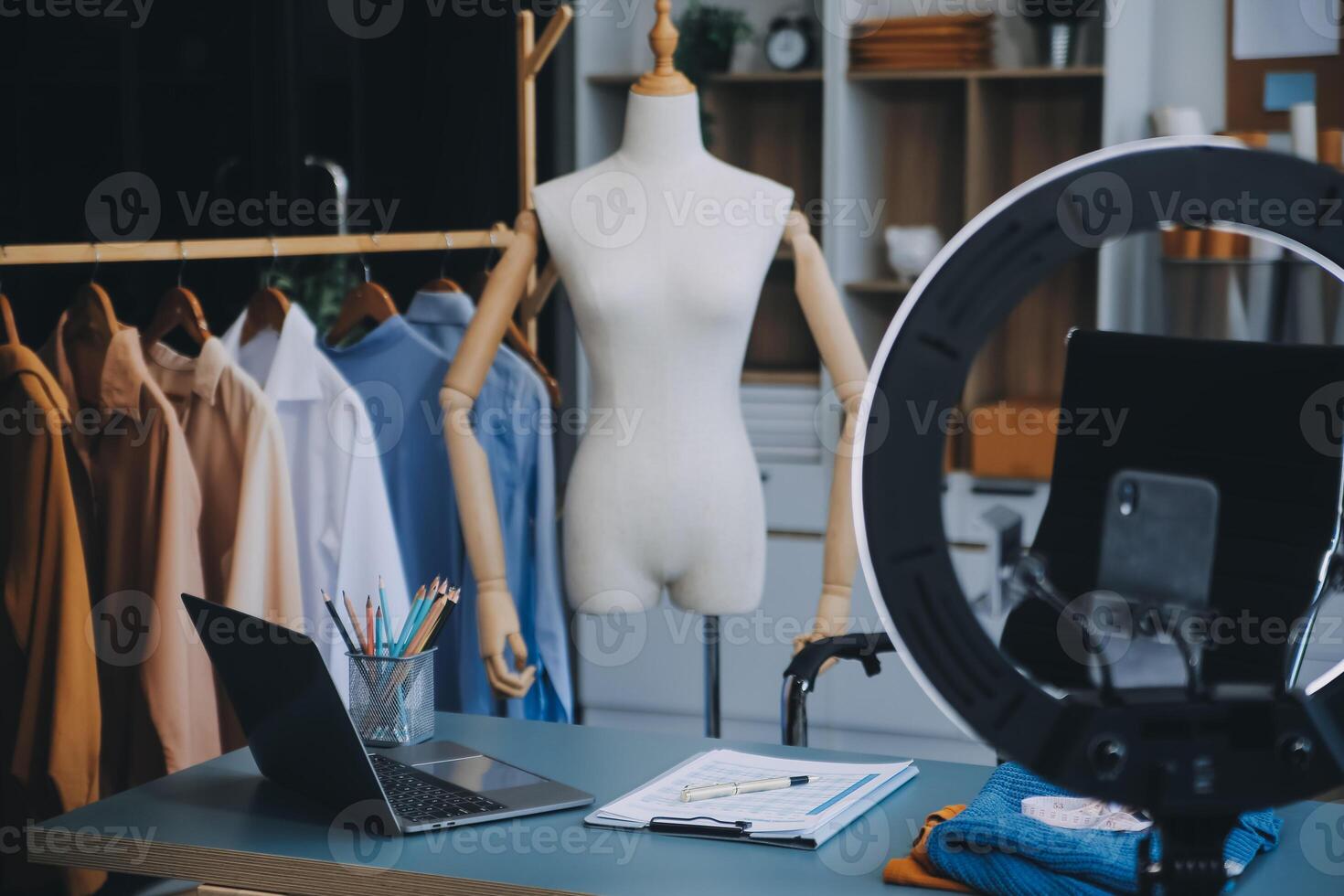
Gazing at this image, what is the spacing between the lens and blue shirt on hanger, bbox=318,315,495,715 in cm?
245

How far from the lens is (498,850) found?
4.05 feet

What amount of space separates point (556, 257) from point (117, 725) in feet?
3.22

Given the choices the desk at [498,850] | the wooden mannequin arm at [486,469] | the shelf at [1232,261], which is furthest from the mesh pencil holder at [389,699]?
the shelf at [1232,261]

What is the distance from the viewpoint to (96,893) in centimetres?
207

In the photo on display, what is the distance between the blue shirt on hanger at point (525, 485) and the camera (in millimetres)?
2516

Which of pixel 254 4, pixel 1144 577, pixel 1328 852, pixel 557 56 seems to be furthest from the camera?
pixel 557 56

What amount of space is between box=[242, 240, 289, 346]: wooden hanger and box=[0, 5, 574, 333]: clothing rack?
0.23 feet

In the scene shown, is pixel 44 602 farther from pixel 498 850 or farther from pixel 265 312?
pixel 498 850

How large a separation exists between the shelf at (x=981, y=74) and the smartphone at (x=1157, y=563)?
3079mm

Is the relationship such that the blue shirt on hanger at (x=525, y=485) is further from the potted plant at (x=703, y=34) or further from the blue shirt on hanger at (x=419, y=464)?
the potted plant at (x=703, y=34)

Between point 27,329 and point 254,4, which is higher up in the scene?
point 254,4

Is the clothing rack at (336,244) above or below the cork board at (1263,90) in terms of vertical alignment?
below

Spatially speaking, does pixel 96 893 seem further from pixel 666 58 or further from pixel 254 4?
pixel 254 4

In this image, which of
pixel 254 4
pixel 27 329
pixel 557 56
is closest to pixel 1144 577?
pixel 27 329
